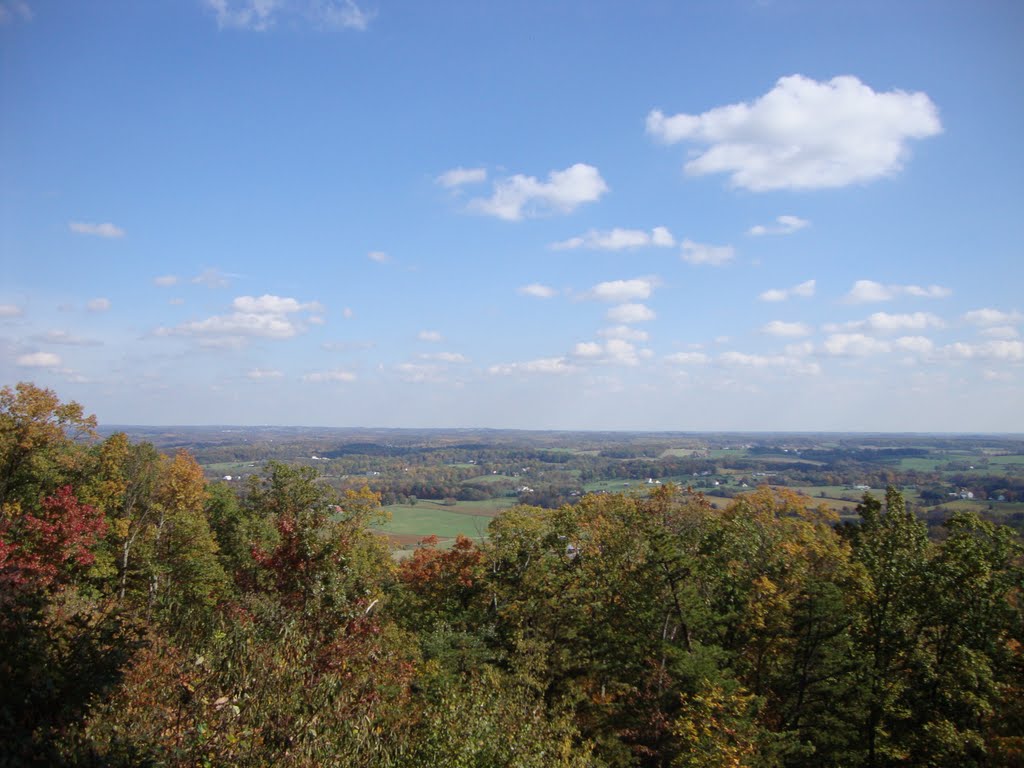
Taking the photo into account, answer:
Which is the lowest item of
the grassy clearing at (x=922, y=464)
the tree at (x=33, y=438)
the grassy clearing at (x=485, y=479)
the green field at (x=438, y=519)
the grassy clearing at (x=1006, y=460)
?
the grassy clearing at (x=485, y=479)

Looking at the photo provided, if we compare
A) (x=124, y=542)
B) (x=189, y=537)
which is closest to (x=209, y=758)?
(x=189, y=537)

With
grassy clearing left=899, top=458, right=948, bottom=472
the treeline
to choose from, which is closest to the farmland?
grassy clearing left=899, top=458, right=948, bottom=472

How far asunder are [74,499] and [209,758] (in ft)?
78.7

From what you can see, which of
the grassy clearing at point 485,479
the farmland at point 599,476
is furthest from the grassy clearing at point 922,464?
the grassy clearing at point 485,479

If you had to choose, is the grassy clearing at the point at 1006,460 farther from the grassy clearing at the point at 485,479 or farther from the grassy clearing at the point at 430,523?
the grassy clearing at the point at 430,523

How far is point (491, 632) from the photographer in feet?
82.7

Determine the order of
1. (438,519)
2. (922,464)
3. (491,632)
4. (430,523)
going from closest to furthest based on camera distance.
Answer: (491,632) → (430,523) → (438,519) → (922,464)

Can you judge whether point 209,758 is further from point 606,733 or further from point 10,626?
point 606,733

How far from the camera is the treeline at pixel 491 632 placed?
30.1 ft

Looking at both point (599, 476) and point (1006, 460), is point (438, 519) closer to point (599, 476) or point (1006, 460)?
point (599, 476)

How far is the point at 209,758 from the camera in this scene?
26.2 ft

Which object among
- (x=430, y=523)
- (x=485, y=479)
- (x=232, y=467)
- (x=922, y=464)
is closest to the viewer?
(x=430, y=523)

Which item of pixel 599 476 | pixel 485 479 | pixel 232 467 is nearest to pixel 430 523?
pixel 232 467

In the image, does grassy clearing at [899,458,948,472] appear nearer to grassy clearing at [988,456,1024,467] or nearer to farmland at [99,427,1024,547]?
farmland at [99,427,1024,547]
